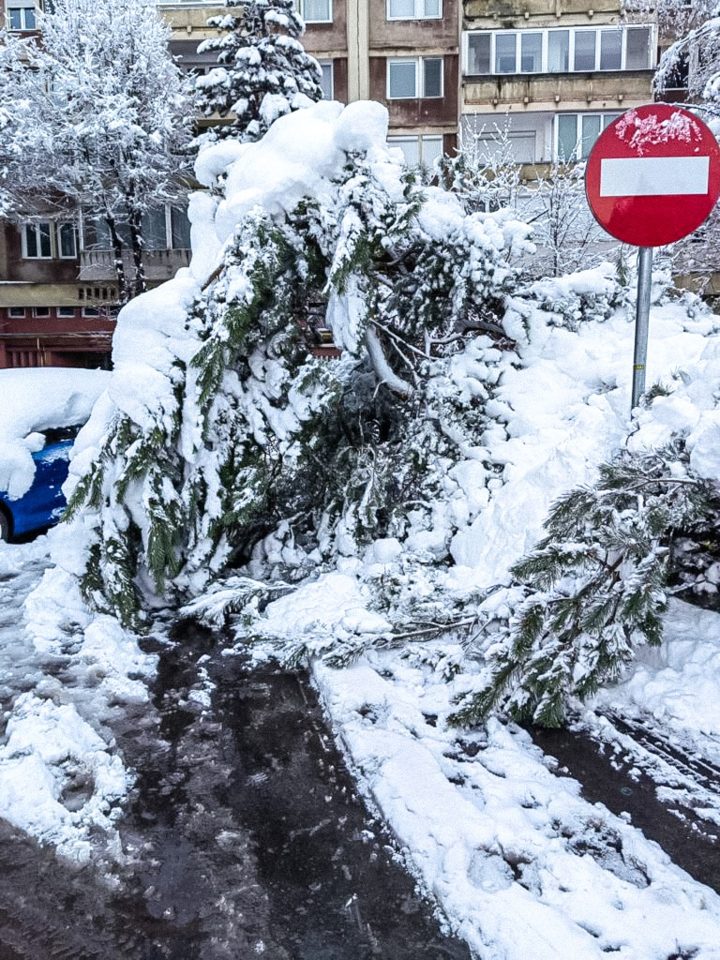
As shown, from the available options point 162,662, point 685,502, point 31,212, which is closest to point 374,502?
point 162,662

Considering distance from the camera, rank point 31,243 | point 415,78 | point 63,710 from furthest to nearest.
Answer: point 31,243
point 415,78
point 63,710

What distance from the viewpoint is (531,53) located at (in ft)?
83.7

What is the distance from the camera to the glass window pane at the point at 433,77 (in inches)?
1033

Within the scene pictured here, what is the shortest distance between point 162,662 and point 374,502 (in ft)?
6.15

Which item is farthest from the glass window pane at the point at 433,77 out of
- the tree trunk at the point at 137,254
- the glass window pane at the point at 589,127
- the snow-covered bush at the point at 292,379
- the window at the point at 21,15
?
the snow-covered bush at the point at 292,379

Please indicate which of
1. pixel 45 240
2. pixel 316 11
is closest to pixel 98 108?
pixel 45 240

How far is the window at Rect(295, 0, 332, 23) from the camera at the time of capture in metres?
25.7

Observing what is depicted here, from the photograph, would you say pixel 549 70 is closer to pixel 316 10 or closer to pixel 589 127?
pixel 589 127

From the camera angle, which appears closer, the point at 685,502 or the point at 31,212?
the point at 685,502

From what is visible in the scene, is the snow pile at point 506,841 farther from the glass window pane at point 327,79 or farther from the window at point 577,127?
the glass window pane at point 327,79

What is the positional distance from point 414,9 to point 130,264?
41.7 ft

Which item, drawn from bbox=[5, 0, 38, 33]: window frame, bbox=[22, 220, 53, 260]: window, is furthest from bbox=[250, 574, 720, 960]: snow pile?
bbox=[5, 0, 38, 33]: window frame

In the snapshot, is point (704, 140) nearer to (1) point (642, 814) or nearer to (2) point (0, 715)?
(1) point (642, 814)

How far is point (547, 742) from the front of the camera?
3.61 metres
